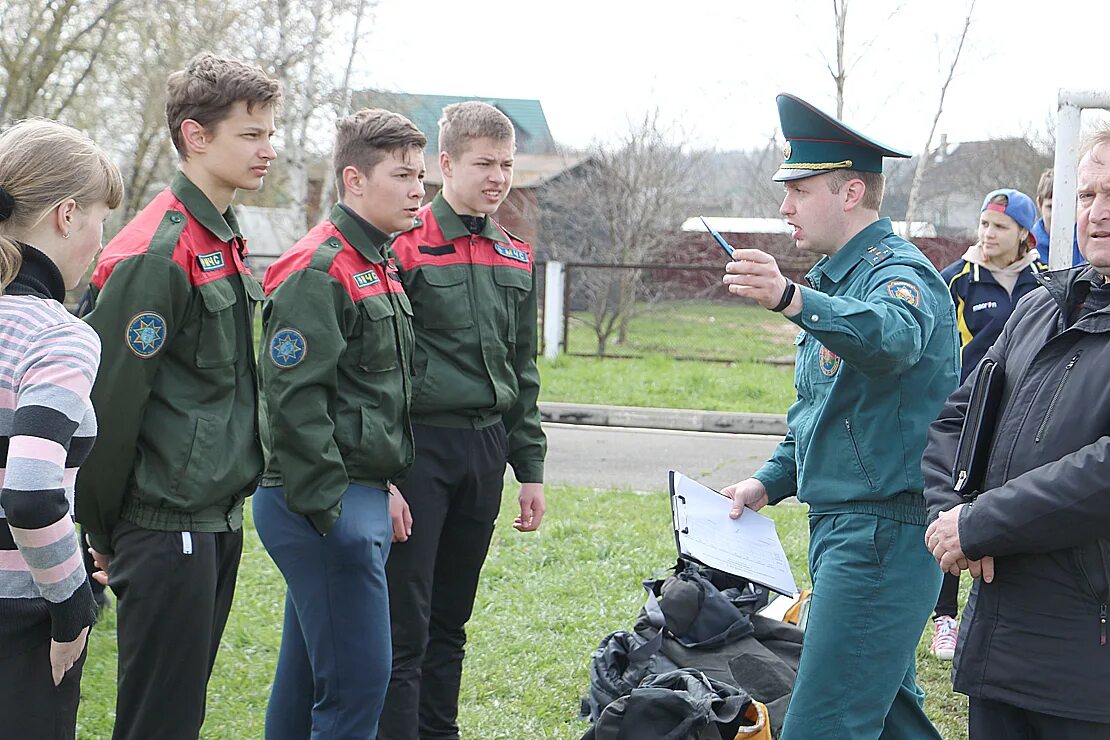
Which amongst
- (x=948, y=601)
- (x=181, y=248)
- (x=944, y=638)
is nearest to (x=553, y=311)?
(x=948, y=601)

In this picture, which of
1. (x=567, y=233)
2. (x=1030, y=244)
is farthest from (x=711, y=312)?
(x=1030, y=244)

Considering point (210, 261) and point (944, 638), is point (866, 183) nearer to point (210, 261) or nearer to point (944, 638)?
point (210, 261)

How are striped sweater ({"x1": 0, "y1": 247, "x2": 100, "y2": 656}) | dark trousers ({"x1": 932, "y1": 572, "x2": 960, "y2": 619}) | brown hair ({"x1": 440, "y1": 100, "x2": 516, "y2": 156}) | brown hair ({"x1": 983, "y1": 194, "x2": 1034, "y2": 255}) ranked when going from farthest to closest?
brown hair ({"x1": 983, "y1": 194, "x2": 1034, "y2": 255}), dark trousers ({"x1": 932, "y1": 572, "x2": 960, "y2": 619}), brown hair ({"x1": 440, "y1": 100, "x2": 516, "y2": 156}), striped sweater ({"x1": 0, "y1": 247, "x2": 100, "y2": 656})

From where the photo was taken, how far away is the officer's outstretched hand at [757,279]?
106 inches

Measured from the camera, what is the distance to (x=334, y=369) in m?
3.03

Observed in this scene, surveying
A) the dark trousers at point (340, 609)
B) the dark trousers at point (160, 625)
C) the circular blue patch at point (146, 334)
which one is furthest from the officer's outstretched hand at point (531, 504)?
the circular blue patch at point (146, 334)

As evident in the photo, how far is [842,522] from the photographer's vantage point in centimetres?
301

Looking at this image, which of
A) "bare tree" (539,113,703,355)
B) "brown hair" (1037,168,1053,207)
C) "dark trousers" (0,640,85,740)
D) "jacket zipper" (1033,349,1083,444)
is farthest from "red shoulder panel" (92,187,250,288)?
"bare tree" (539,113,703,355)

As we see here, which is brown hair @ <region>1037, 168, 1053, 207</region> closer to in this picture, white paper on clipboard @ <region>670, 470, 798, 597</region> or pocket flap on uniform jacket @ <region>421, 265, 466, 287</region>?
white paper on clipboard @ <region>670, 470, 798, 597</region>

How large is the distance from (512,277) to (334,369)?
103 centimetres

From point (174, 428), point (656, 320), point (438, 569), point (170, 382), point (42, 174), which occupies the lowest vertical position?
point (656, 320)

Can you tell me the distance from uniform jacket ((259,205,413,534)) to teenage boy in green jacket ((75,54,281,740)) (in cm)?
12

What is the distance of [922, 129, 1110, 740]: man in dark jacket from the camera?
7.20 feet

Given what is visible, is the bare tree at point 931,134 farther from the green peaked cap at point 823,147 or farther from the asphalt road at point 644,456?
the green peaked cap at point 823,147
